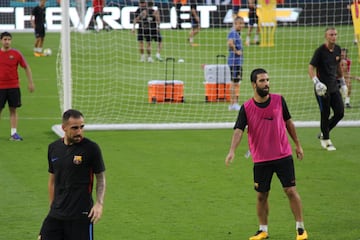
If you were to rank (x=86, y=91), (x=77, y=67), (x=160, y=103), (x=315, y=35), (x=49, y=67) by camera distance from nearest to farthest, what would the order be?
(x=160, y=103) < (x=86, y=91) < (x=77, y=67) < (x=49, y=67) < (x=315, y=35)

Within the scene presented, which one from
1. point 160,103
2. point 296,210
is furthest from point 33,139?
point 296,210

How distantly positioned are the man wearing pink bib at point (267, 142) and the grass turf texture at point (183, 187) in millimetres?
549

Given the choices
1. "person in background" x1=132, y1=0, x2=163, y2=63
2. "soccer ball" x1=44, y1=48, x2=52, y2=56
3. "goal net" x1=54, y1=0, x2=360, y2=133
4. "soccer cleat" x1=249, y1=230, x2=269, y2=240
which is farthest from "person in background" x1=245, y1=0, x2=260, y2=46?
"soccer cleat" x1=249, y1=230, x2=269, y2=240

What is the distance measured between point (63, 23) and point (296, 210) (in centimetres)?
828

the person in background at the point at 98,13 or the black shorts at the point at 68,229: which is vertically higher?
the person in background at the point at 98,13

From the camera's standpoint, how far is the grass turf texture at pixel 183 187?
1195cm

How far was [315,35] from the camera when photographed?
35.6 meters

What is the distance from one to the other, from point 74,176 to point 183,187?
17.9 ft

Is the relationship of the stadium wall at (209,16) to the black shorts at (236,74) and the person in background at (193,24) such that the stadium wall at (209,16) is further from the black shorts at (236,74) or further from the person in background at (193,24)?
the black shorts at (236,74)

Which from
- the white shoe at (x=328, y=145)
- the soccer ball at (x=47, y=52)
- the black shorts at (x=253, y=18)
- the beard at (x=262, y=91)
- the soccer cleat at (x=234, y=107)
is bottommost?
the white shoe at (x=328, y=145)

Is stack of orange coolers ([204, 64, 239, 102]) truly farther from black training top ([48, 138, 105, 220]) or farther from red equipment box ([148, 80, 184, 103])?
black training top ([48, 138, 105, 220])

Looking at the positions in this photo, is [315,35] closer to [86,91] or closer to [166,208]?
[86,91]

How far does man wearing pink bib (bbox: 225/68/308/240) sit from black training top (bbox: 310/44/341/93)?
5629 millimetres

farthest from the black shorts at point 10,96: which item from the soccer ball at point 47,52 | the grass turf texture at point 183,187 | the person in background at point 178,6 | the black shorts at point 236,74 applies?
the soccer ball at point 47,52
